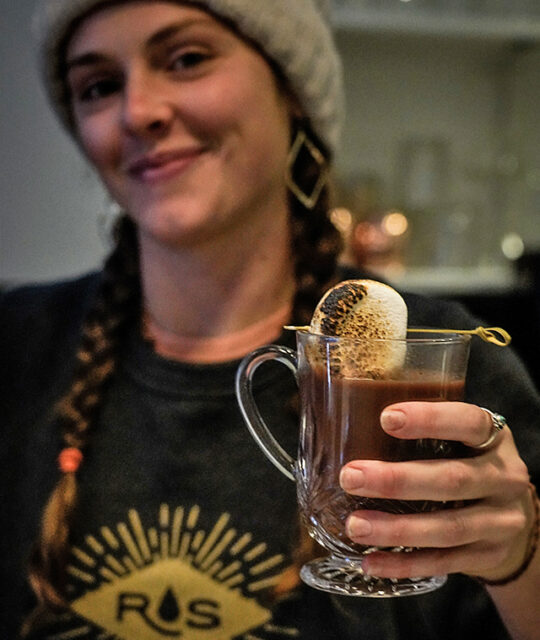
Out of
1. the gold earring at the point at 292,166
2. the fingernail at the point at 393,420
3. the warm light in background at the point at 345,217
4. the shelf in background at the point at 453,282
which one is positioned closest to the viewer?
the fingernail at the point at 393,420

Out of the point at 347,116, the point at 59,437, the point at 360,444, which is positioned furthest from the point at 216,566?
the point at 347,116

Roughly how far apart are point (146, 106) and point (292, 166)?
0.30 metres

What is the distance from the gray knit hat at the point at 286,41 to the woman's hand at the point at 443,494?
0.73 metres

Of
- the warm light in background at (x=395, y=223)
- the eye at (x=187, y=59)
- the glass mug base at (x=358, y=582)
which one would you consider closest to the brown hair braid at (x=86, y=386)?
the eye at (x=187, y=59)

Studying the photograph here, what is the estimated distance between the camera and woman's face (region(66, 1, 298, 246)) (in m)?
1.15

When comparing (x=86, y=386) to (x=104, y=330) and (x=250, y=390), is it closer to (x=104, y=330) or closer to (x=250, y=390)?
(x=104, y=330)

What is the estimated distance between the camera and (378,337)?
0.67 meters

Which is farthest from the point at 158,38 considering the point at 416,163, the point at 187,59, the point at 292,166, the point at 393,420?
the point at 416,163

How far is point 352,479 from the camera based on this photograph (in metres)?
0.64

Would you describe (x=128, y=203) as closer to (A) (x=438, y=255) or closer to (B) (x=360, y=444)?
(B) (x=360, y=444)

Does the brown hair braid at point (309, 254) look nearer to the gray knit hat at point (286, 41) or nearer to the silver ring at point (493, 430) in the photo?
the gray knit hat at point (286, 41)

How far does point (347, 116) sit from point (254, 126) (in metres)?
1.60

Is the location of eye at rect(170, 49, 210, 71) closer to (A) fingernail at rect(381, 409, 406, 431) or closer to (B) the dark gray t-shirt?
(B) the dark gray t-shirt

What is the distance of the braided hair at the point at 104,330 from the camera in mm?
1140
